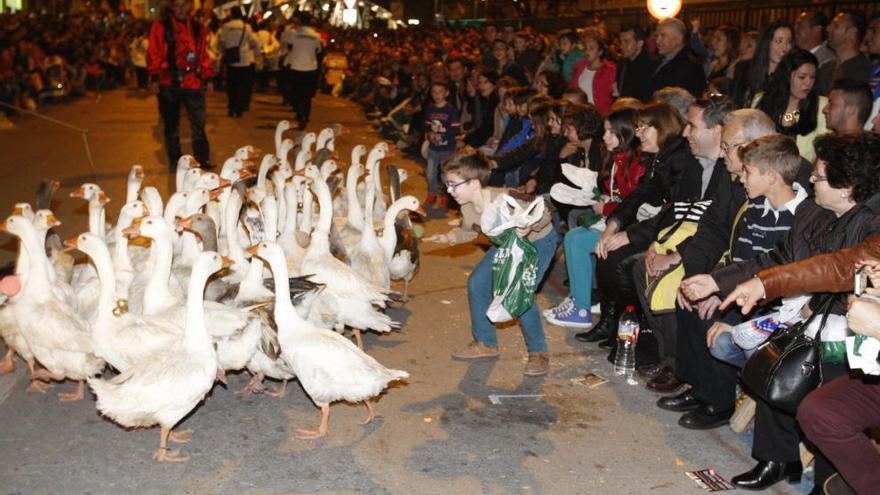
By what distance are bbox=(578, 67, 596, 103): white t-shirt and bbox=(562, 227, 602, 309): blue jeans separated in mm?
4684

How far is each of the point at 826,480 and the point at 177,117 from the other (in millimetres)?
11311

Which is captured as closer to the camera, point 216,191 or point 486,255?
point 486,255

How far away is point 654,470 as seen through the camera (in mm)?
5051

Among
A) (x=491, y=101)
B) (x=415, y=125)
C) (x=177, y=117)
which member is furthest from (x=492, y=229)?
(x=415, y=125)

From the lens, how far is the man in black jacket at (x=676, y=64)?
958 centimetres

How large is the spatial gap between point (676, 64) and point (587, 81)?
215cm

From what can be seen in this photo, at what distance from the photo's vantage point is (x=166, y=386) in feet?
16.6

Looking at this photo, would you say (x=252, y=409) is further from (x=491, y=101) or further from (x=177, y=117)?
(x=177, y=117)

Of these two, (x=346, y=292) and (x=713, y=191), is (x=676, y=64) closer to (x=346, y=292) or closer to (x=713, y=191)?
(x=713, y=191)

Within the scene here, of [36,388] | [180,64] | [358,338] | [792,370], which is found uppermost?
[180,64]

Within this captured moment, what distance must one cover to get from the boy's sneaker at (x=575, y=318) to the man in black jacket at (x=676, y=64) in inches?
134

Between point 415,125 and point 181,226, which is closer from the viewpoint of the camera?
point 181,226

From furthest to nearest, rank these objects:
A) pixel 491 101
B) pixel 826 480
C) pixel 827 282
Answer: pixel 491 101 < pixel 826 480 < pixel 827 282

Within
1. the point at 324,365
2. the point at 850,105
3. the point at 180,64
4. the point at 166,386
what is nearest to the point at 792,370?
the point at 324,365
